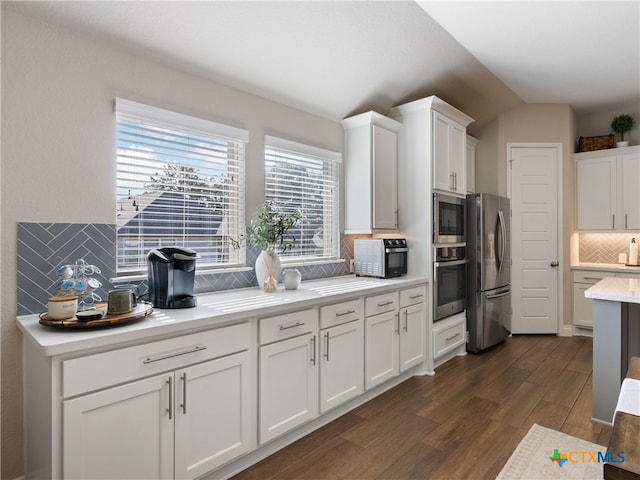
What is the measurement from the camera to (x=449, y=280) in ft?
12.5

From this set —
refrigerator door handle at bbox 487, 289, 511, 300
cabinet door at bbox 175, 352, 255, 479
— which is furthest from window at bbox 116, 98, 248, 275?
refrigerator door handle at bbox 487, 289, 511, 300

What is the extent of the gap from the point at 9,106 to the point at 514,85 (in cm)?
457

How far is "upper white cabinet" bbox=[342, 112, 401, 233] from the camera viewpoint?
349 cm

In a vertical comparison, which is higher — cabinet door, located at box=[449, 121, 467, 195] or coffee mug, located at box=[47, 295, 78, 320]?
cabinet door, located at box=[449, 121, 467, 195]

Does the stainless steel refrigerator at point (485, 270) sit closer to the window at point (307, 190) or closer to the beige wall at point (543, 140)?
the beige wall at point (543, 140)

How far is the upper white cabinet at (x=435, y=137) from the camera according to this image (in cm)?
355

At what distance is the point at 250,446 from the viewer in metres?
2.08

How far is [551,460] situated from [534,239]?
3.32m

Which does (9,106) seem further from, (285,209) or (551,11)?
(551,11)

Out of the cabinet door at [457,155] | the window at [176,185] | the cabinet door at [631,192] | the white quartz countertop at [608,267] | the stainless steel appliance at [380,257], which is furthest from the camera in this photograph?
the cabinet door at [631,192]

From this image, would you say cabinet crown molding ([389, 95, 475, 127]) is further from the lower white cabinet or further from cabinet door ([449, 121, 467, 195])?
the lower white cabinet

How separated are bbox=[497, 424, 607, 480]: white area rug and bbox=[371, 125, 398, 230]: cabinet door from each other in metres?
1.97

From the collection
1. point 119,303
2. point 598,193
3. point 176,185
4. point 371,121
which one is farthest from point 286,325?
point 598,193

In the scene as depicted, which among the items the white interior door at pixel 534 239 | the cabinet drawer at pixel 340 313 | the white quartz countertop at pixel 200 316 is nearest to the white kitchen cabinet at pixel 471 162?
the white interior door at pixel 534 239
